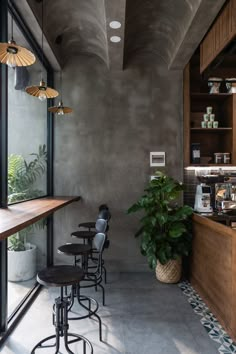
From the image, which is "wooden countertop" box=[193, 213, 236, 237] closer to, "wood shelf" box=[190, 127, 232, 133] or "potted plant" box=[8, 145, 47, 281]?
"wood shelf" box=[190, 127, 232, 133]

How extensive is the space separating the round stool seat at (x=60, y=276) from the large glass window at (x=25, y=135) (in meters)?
1.10

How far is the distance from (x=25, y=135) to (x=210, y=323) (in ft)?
9.33

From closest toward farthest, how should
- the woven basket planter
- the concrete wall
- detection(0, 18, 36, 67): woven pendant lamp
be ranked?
detection(0, 18, 36, 67): woven pendant lamp
the woven basket planter
the concrete wall

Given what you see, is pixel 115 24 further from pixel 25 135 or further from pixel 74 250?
pixel 74 250

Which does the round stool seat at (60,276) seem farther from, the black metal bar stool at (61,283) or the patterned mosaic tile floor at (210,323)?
the patterned mosaic tile floor at (210,323)

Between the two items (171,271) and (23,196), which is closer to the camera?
(23,196)

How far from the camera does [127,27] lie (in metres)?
3.65

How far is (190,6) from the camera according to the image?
9.76 feet

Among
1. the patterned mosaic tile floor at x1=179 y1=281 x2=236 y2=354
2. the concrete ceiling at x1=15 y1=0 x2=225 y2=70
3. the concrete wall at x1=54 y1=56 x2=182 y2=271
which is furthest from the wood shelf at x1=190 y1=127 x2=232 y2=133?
the patterned mosaic tile floor at x1=179 y1=281 x2=236 y2=354

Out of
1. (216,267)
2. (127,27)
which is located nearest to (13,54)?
(127,27)

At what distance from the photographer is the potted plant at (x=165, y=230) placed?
3721 mm

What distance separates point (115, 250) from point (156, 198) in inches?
46.0

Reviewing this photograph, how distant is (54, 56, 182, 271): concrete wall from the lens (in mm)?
4434

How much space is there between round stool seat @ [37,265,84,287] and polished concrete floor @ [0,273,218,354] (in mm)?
687
